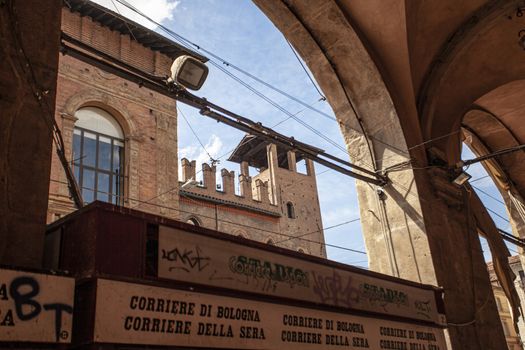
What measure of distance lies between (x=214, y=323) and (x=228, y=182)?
22.9 metres

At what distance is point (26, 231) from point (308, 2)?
5.29 meters

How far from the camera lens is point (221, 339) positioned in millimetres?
2865

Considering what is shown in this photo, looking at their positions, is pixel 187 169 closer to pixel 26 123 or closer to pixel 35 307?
pixel 26 123

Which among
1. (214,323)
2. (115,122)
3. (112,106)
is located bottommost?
(214,323)

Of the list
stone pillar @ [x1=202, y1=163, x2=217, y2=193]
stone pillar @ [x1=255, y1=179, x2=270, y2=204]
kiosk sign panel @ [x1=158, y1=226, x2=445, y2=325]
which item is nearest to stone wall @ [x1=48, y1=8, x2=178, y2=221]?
stone pillar @ [x1=202, y1=163, x2=217, y2=193]

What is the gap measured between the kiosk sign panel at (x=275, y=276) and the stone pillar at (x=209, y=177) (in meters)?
20.0

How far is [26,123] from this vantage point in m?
2.80

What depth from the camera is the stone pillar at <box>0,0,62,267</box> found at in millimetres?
2551

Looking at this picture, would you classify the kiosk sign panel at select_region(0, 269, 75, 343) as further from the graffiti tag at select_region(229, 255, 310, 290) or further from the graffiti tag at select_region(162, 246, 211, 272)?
the graffiti tag at select_region(229, 255, 310, 290)

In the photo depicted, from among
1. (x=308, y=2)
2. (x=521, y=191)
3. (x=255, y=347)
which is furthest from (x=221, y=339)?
(x=521, y=191)

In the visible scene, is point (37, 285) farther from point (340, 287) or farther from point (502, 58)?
point (502, 58)

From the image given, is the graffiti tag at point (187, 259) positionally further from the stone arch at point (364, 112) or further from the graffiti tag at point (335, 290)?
the stone arch at point (364, 112)

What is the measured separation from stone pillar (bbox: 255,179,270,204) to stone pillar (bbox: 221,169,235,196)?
7.85 ft

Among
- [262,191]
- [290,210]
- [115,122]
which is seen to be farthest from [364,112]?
[290,210]
